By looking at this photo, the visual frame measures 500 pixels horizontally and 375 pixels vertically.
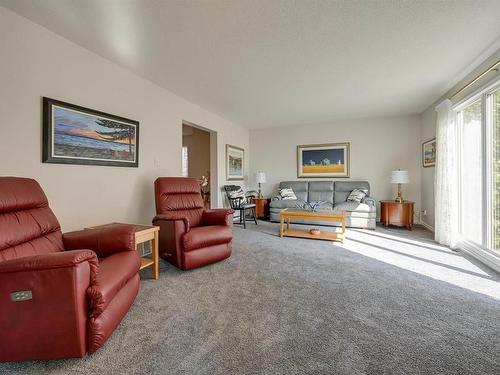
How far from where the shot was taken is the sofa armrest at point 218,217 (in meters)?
2.98

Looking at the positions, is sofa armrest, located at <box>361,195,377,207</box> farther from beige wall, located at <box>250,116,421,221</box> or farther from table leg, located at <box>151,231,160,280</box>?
table leg, located at <box>151,231,160,280</box>

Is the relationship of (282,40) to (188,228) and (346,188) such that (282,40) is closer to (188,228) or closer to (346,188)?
(188,228)

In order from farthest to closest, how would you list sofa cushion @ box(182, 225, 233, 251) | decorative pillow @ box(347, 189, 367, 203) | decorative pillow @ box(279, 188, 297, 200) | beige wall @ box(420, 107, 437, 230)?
decorative pillow @ box(279, 188, 297, 200), decorative pillow @ box(347, 189, 367, 203), beige wall @ box(420, 107, 437, 230), sofa cushion @ box(182, 225, 233, 251)

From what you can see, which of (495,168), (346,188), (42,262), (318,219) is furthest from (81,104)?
(346,188)

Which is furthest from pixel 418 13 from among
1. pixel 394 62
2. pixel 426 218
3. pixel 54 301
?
pixel 426 218

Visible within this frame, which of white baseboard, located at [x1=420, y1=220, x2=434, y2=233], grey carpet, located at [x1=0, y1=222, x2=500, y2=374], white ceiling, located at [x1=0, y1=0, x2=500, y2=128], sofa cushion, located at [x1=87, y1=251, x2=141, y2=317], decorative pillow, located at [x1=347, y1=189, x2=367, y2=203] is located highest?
white ceiling, located at [x1=0, y1=0, x2=500, y2=128]

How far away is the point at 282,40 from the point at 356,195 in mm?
3766

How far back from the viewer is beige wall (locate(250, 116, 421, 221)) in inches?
199

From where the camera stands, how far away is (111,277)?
1.45 meters

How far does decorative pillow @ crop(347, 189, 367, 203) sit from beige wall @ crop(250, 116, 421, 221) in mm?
527

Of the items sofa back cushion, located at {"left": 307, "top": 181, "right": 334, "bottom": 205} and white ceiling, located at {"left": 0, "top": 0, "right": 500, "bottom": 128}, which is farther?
sofa back cushion, located at {"left": 307, "top": 181, "right": 334, "bottom": 205}

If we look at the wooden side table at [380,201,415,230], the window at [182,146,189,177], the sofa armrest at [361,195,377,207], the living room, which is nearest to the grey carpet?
the living room

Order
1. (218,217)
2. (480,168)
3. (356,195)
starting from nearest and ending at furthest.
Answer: (480,168), (218,217), (356,195)

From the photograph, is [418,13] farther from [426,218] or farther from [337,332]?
[426,218]
